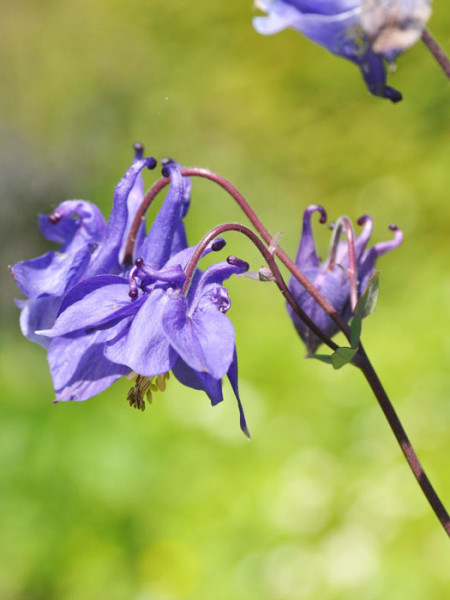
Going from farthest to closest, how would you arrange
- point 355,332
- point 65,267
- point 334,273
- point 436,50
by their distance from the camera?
point 334,273 → point 65,267 → point 355,332 → point 436,50

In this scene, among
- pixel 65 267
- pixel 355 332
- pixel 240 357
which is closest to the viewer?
pixel 355 332

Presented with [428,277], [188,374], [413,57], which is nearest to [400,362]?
[428,277]

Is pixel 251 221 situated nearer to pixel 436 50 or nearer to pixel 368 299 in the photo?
pixel 368 299

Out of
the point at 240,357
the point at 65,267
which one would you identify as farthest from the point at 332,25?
the point at 240,357

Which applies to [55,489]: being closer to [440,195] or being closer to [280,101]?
[440,195]

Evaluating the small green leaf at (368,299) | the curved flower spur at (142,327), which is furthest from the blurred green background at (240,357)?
the curved flower spur at (142,327)

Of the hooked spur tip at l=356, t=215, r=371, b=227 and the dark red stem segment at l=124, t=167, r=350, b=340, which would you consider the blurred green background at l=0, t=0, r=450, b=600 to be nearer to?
the hooked spur tip at l=356, t=215, r=371, b=227

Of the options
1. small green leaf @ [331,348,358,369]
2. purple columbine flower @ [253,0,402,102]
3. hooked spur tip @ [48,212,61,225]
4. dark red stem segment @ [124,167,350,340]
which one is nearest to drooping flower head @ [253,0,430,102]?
purple columbine flower @ [253,0,402,102]
